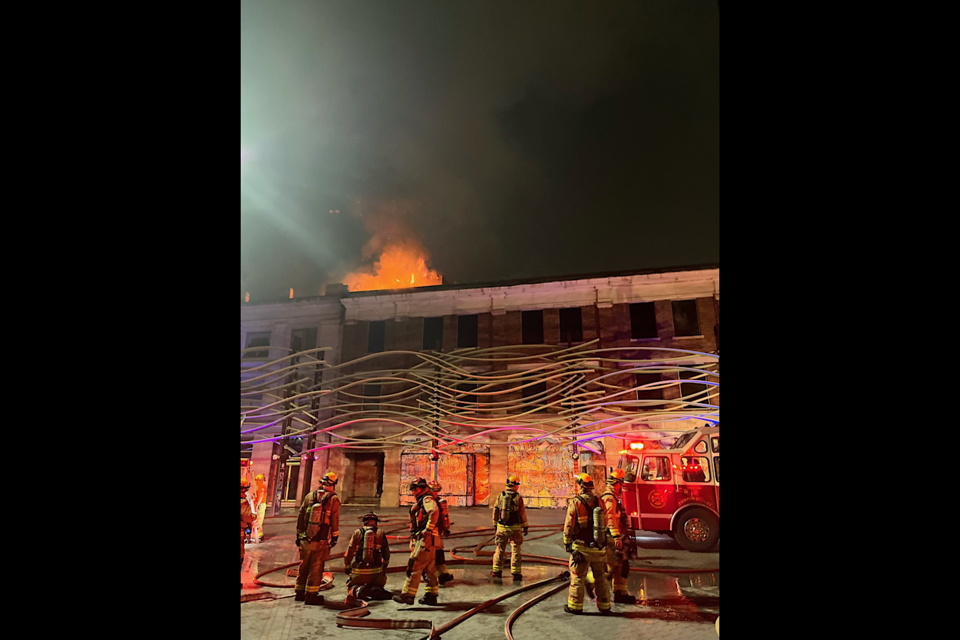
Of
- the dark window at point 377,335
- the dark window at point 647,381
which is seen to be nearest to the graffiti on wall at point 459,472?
the dark window at point 377,335

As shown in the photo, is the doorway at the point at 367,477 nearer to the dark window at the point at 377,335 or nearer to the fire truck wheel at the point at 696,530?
the dark window at the point at 377,335

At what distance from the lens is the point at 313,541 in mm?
7863

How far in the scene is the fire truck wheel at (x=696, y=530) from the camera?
1124 cm

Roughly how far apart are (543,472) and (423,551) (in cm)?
1315

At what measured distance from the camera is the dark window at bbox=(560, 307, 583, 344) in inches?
832

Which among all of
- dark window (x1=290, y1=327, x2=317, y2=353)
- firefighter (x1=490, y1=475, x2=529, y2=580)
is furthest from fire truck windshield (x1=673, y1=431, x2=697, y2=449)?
dark window (x1=290, y1=327, x2=317, y2=353)

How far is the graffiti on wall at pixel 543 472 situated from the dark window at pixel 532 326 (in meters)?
4.58

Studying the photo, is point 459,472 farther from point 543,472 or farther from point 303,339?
point 303,339

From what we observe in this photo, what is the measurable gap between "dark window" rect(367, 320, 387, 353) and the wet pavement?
11.8 meters
